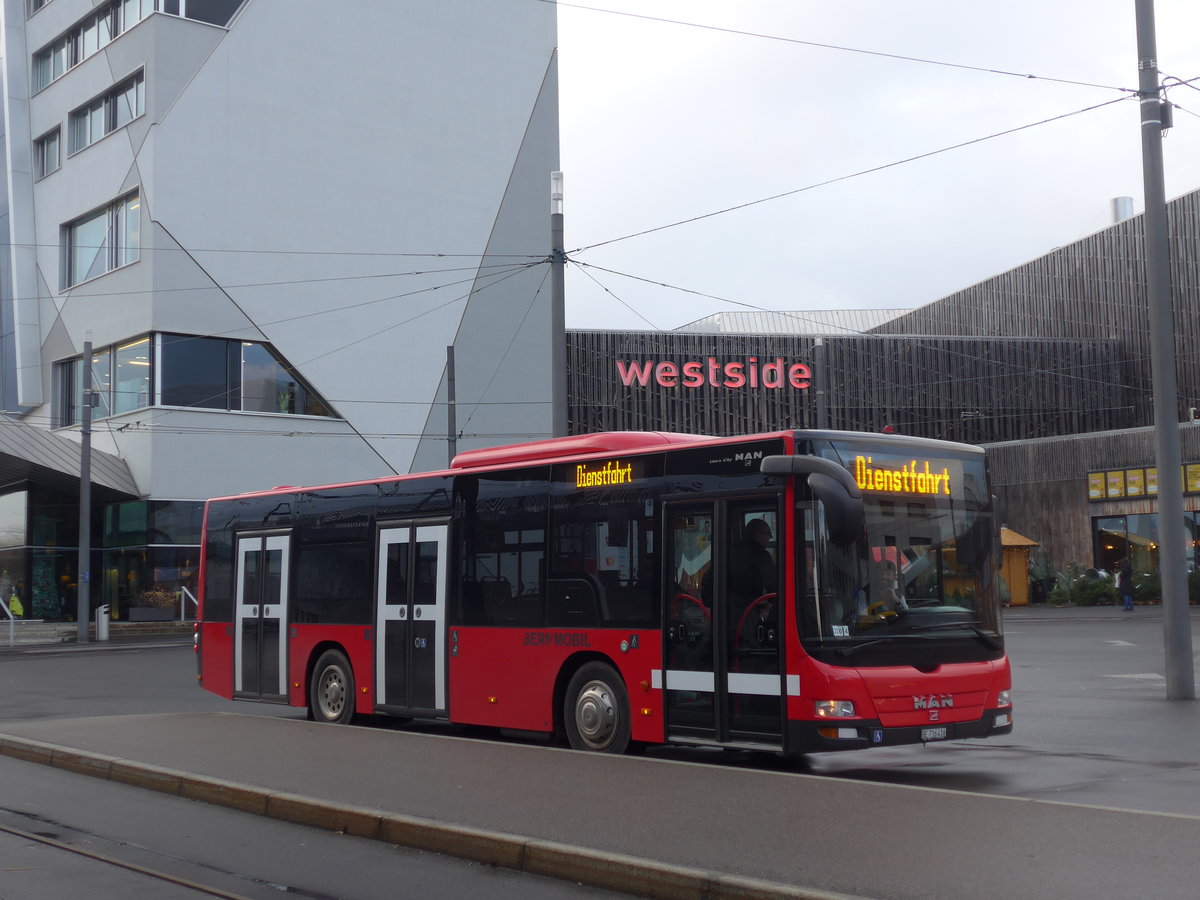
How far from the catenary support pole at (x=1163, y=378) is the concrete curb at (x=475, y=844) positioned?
1079cm

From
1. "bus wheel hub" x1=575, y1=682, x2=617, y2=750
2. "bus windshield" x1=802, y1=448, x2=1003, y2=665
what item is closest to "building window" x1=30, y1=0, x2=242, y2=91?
"bus wheel hub" x1=575, y1=682, x2=617, y2=750

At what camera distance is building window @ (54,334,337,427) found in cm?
4000

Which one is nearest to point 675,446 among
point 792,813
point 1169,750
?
point 792,813

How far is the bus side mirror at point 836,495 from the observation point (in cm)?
914

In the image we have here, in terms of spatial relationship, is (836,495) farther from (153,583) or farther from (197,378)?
(153,583)

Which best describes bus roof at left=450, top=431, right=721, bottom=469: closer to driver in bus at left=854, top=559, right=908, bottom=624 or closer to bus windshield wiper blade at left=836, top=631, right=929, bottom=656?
driver in bus at left=854, top=559, right=908, bottom=624

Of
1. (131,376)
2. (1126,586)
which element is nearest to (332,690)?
(131,376)

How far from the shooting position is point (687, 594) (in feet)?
35.3

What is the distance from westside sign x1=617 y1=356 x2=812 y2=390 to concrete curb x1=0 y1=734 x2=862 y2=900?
41.6 metres

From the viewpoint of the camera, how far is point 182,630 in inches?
1571

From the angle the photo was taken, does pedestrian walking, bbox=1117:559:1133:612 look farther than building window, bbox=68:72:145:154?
No

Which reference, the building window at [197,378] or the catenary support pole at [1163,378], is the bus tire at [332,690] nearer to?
the catenary support pole at [1163,378]

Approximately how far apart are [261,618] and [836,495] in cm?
917

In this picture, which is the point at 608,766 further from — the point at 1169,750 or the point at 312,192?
the point at 312,192
